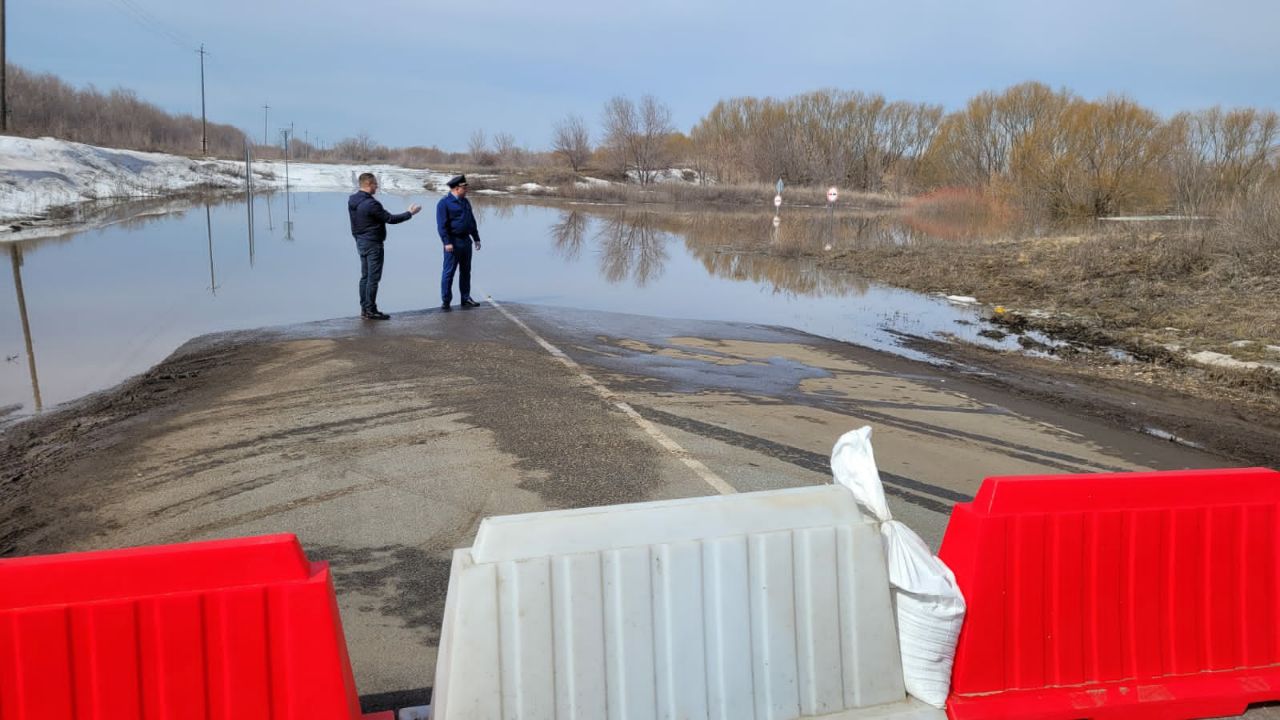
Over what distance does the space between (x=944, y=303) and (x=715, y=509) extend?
17.6m

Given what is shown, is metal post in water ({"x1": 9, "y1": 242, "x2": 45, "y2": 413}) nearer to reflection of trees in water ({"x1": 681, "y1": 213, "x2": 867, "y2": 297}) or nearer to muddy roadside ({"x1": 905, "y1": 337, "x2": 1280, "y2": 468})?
muddy roadside ({"x1": 905, "y1": 337, "x2": 1280, "y2": 468})

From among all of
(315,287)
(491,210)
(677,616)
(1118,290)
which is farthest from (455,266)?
(491,210)

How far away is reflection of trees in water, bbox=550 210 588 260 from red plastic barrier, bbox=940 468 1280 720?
22443 mm

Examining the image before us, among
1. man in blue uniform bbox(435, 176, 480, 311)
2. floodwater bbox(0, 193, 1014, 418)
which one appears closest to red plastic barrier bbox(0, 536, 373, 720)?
floodwater bbox(0, 193, 1014, 418)

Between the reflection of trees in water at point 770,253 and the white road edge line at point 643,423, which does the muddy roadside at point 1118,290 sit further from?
the white road edge line at point 643,423

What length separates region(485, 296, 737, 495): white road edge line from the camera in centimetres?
642

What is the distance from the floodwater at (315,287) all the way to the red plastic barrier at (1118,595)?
9024 mm

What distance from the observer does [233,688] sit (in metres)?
2.69

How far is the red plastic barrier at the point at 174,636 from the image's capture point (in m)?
2.53

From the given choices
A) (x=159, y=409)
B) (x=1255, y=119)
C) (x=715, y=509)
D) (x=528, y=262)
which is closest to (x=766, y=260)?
(x=528, y=262)

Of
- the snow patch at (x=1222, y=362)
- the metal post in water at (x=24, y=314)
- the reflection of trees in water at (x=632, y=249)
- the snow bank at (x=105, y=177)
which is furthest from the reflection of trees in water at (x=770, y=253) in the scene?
the snow bank at (x=105, y=177)

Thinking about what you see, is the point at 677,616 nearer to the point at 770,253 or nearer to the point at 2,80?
the point at 770,253

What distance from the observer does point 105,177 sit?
1779 inches

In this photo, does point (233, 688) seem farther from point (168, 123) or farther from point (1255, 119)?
point (168, 123)
